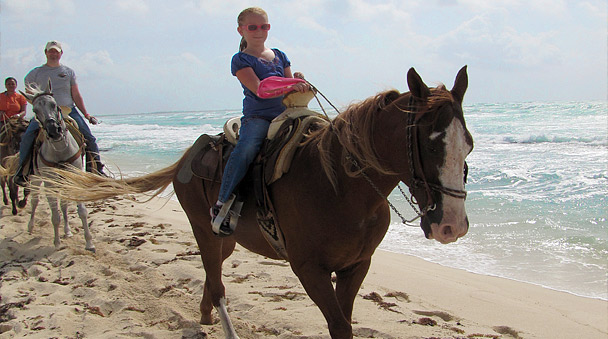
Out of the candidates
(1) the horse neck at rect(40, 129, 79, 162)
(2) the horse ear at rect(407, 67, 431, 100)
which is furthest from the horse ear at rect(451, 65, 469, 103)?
(1) the horse neck at rect(40, 129, 79, 162)

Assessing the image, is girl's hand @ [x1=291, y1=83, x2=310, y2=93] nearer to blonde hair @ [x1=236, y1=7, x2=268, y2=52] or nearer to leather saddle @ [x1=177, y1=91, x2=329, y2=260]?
leather saddle @ [x1=177, y1=91, x2=329, y2=260]

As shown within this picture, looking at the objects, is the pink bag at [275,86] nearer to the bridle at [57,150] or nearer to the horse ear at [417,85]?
the horse ear at [417,85]

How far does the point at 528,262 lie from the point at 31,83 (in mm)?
6902

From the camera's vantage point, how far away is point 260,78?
3289 millimetres

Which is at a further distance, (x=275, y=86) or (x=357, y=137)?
(x=275, y=86)

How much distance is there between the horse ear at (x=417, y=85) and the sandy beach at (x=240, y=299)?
2265 millimetres

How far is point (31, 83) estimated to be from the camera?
6.84 metres

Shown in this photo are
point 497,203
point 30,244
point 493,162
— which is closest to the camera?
point 30,244

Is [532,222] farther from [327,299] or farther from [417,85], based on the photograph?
[417,85]

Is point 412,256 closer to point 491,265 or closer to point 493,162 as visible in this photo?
→ point 491,265

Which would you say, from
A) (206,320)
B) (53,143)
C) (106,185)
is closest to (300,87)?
(206,320)

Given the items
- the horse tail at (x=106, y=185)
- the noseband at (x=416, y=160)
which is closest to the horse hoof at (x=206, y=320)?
the horse tail at (x=106, y=185)

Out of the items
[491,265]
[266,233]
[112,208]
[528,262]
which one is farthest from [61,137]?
[528,262]

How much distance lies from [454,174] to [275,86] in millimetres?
1260
